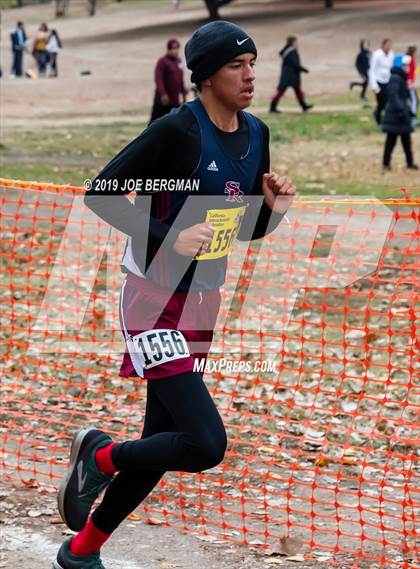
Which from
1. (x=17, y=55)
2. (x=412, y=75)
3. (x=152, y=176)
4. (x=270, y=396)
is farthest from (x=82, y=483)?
(x=17, y=55)

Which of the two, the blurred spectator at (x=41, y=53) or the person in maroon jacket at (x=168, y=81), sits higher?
the person in maroon jacket at (x=168, y=81)

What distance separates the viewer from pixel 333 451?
6.82 meters

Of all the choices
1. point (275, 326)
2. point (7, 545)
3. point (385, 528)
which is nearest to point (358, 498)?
point (385, 528)

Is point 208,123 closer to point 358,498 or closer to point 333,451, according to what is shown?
point 358,498

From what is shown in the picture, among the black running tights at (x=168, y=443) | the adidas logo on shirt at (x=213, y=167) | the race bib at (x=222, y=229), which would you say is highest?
the adidas logo on shirt at (x=213, y=167)

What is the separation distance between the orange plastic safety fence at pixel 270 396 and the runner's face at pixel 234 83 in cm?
122

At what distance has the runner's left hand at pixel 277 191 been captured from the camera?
450 cm

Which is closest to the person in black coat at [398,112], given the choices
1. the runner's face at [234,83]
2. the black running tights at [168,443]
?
the runner's face at [234,83]

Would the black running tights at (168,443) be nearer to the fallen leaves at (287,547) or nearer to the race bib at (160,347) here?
the race bib at (160,347)

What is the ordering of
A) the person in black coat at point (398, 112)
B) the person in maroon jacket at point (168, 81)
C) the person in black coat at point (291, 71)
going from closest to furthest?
the person in black coat at point (398, 112) < the person in maroon jacket at point (168, 81) < the person in black coat at point (291, 71)

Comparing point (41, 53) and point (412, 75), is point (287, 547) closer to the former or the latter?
point (412, 75)

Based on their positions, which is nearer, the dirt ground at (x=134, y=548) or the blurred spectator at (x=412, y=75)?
the dirt ground at (x=134, y=548)

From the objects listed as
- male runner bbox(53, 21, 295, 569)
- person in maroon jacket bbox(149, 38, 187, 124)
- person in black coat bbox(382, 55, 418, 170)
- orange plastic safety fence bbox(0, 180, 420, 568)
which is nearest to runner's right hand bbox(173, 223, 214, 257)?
male runner bbox(53, 21, 295, 569)

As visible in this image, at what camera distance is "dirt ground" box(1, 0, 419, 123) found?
107 feet
